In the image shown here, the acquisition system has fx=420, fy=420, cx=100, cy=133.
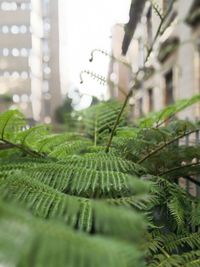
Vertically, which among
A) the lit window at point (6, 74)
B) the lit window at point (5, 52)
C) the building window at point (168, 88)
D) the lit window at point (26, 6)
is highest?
the building window at point (168, 88)

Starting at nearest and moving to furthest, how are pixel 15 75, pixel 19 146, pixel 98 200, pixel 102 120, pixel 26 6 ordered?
pixel 98 200 → pixel 19 146 → pixel 102 120 → pixel 26 6 → pixel 15 75

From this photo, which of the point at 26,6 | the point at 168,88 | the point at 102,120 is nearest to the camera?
the point at 102,120

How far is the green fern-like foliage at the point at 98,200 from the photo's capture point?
0.96 ft

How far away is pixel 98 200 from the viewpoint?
0.43 m

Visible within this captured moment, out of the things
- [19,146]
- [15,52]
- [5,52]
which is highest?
[15,52]

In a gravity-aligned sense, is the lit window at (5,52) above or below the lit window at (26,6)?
below

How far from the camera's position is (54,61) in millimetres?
6410

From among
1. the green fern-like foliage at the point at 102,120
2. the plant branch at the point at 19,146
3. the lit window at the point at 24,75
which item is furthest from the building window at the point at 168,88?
the plant branch at the point at 19,146

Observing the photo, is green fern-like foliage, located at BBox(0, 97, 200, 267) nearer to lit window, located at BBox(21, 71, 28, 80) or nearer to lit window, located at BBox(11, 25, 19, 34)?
lit window, located at BBox(11, 25, 19, 34)

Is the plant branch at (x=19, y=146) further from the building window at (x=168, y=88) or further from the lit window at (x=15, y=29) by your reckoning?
the building window at (x=168, y=88)

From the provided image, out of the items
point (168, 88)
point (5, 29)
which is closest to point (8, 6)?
point (5, 29)

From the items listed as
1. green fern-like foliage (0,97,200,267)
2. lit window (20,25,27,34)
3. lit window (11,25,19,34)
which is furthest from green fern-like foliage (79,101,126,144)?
lit window (20,25,27,34)

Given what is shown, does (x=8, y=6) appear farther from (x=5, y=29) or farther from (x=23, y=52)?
(x=23, y=52)

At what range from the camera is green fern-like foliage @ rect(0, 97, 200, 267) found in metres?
0.29
